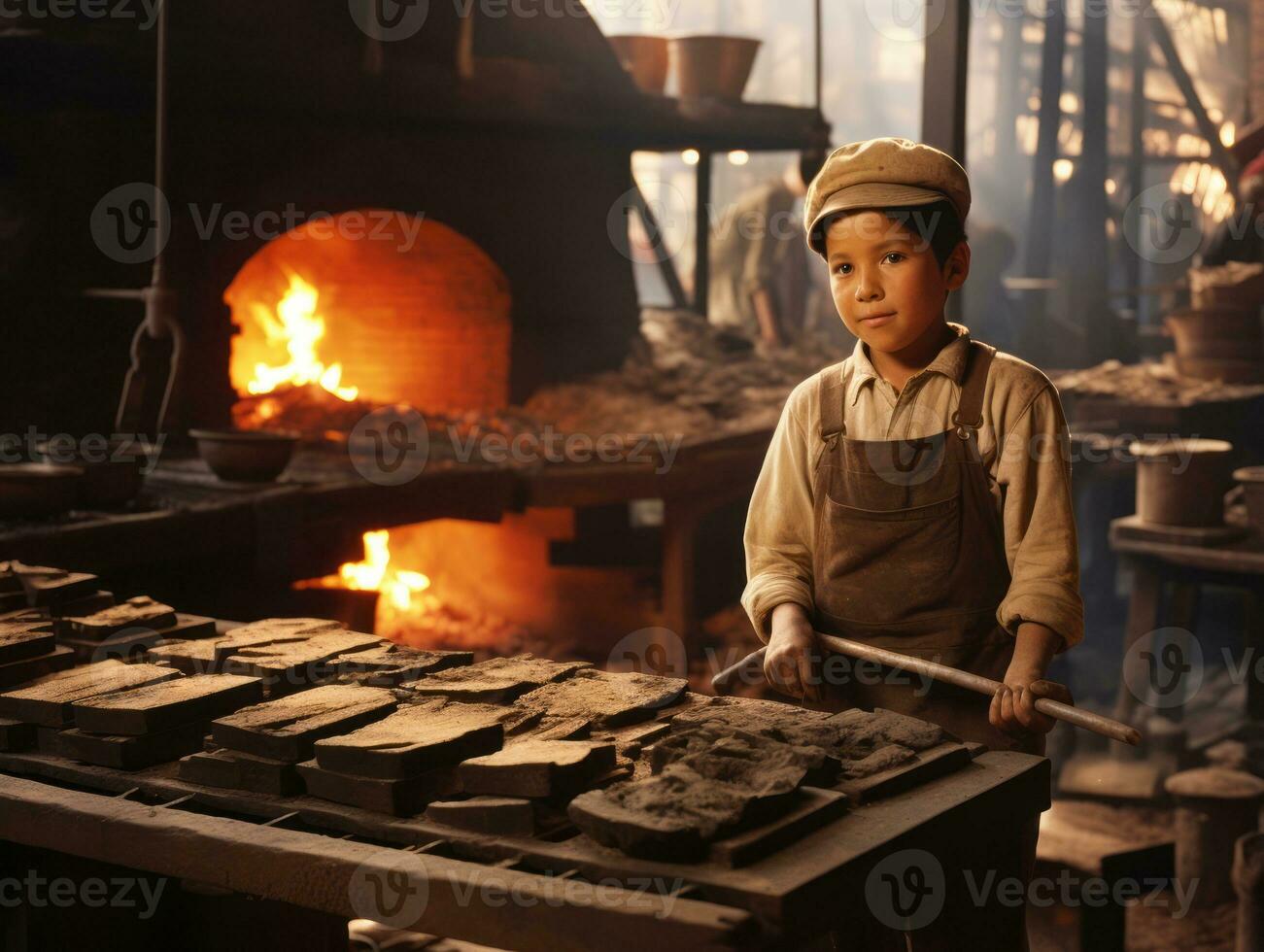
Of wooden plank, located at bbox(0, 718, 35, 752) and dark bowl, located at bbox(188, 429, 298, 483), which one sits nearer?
A: wooden plank, located at bbox(0, 718, 35, 752)

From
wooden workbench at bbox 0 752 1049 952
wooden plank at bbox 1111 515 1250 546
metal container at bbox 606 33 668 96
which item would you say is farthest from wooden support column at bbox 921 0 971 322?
metal container at bbox 606 33 668 96

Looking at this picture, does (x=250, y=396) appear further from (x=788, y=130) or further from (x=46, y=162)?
(x=788, y=130)

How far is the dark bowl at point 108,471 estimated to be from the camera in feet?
17.5

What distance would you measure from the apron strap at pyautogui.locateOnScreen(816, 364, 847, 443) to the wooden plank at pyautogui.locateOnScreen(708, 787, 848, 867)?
A: 90 centimetres

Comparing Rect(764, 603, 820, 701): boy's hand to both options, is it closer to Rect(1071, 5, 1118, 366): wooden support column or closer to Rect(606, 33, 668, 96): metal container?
Rect(606, 33, 668, 96): metal container

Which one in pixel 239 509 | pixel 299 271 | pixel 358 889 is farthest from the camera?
pixel 299 271

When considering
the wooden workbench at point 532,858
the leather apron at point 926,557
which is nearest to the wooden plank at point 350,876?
the wooden workbench at point 532,858

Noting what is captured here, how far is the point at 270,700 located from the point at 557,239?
7627mm

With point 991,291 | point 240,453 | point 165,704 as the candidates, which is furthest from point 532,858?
point 991,291

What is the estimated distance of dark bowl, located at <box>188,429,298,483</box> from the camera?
6.08 metres

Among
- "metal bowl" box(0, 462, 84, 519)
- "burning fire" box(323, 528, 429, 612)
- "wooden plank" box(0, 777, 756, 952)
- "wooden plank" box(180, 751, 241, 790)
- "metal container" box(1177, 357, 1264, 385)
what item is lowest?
"burning fire" box(323, 528, 429, 612)

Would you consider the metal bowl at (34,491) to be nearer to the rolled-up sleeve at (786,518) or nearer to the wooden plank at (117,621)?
the wooden plank at (117,621)

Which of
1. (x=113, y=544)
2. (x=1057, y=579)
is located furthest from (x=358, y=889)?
(x=113, y=544)

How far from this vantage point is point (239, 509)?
5758 mm
